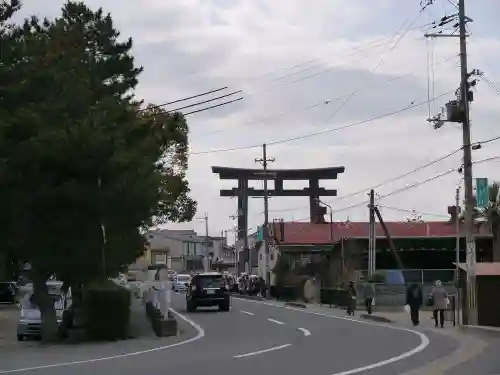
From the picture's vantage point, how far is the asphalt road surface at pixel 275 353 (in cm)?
1716

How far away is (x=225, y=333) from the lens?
28.8m

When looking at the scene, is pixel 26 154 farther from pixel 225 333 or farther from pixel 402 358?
pixel 402 358

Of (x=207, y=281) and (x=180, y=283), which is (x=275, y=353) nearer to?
(x=207, y=281)

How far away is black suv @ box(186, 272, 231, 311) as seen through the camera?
43.4m

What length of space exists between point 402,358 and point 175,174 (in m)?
27.6

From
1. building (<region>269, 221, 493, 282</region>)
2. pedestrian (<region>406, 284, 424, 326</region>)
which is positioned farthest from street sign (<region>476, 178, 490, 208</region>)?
building (<region>269, 221, 493, 282</region>)

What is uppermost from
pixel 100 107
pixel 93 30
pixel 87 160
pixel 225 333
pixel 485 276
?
pixel 93 30

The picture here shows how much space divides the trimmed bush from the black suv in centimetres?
1648

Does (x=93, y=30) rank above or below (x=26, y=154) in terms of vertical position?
above

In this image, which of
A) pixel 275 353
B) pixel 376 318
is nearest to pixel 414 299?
pixel 376 318

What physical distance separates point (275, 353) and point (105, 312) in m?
7.70

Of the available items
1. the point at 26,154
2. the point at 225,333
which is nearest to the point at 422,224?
the point at 225,333

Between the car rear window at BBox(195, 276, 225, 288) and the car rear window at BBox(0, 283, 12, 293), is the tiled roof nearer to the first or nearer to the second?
A: the car rear window at BBox(0, 283, 12, 293)

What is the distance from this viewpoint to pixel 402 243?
62.9 m
